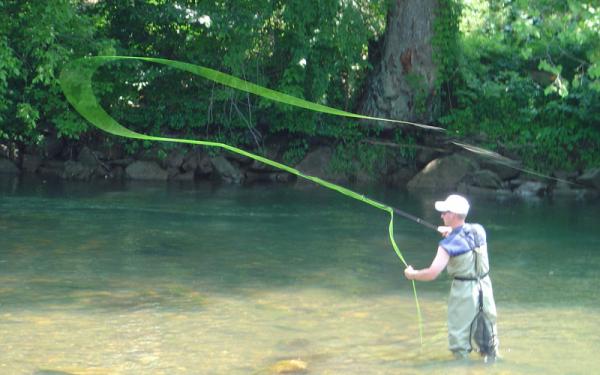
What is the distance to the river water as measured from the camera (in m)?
8.13

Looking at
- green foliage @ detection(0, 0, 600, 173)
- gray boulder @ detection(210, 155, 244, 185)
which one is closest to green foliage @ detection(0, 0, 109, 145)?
green foliage @ detection(0, 0, 600, 173)

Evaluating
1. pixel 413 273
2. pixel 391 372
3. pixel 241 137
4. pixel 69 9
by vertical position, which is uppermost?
pixel 69 9

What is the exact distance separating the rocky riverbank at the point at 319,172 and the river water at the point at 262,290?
11.4 feet

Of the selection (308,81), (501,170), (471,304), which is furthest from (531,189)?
(471,304)

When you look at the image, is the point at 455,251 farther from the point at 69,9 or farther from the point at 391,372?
the point at 69,9

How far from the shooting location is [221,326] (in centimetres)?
922

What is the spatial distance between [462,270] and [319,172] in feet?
54.8

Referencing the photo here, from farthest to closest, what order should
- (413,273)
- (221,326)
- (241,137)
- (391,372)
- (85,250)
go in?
(241,137) → (85,250) → (221,326) → (391,372) → (413,273)

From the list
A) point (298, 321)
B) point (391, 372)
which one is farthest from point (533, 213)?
point (391, 372)

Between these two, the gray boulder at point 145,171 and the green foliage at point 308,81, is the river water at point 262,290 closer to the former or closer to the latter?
the green foliage at point 308,81

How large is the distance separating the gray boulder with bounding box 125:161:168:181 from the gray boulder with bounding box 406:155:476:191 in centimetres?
620

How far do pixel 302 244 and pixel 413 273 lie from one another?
728 cm

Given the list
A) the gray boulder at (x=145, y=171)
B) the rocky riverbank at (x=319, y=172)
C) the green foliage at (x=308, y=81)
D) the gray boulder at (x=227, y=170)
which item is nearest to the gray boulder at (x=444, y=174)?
the rocky riverbank at (x=319, y=172)

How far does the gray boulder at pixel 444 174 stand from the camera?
22.8 meters
